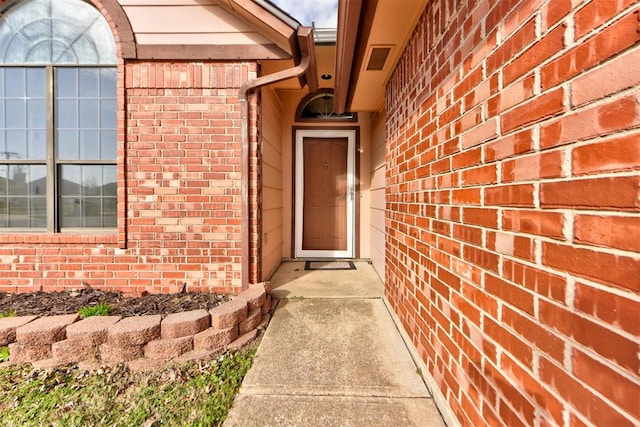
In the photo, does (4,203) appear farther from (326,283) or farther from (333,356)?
(333,356)

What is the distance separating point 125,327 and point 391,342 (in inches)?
82.6

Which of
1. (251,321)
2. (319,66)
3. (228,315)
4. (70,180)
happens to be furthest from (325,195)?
(70,180)

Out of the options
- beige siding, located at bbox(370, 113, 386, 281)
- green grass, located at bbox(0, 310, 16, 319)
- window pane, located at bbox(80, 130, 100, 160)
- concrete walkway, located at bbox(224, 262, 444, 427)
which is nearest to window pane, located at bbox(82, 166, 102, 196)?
window pane, located at bbox(80, 130, 100, 160)

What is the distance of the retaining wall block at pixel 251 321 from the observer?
7.57ft

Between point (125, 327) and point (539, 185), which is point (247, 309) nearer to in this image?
point (125, 327)

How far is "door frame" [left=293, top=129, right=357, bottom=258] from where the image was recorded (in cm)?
476

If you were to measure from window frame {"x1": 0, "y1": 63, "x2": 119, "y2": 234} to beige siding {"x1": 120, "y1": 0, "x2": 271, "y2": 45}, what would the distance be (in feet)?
1.91

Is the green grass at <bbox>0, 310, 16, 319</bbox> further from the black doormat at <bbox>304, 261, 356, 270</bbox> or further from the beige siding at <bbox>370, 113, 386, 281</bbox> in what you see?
the beige siding at <bbox>370, 113, 386, 281</bbox>

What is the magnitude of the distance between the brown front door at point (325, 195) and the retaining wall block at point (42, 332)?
3.28 m

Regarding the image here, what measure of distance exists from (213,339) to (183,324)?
0.86 ft

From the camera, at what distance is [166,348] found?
2.02 meters

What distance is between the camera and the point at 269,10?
102 inches

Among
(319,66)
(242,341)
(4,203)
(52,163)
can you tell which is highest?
(319,66)

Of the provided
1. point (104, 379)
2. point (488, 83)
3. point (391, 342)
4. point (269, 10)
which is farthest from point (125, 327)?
point (269, 10)
